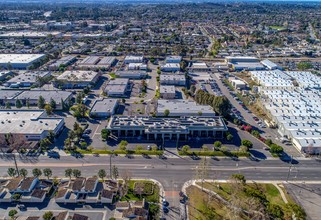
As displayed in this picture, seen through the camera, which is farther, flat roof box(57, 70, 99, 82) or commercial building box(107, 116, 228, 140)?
flat roof box(57, 70, 99, 82)

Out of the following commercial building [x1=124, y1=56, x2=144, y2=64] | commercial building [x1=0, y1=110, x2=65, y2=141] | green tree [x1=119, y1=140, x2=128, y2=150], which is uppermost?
commercial building [x1=124, y1=56, x2=144, y2=64]

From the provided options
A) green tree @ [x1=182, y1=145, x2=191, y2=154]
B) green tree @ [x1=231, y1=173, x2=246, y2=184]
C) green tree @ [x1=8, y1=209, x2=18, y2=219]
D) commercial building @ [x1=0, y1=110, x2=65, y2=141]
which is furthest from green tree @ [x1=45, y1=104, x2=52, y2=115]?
green tree @ [x1=231, y1=173, x2=246, y2=184]

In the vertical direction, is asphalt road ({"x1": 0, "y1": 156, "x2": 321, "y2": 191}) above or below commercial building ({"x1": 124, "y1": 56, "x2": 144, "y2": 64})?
below

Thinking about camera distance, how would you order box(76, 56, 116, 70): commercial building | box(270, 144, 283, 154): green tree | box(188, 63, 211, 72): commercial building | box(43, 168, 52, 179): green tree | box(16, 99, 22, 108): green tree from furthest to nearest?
box(188, 63, 211, 72): commercial building, box(76, 56, 116, 70): commercial building, box(16, 99, 22, 108): green tree, box(270, 144, 283, 154): green tree, box(43, 168, 52, 179): green tree

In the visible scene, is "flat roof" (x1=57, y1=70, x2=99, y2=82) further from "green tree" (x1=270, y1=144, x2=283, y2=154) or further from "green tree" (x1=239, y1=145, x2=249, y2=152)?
"green tree" (x1=270, y1=144, x2=283, y2=154)

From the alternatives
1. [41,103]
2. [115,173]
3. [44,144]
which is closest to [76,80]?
[41,103]

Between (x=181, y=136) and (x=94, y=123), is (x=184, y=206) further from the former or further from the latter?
(x=94, y=123)
